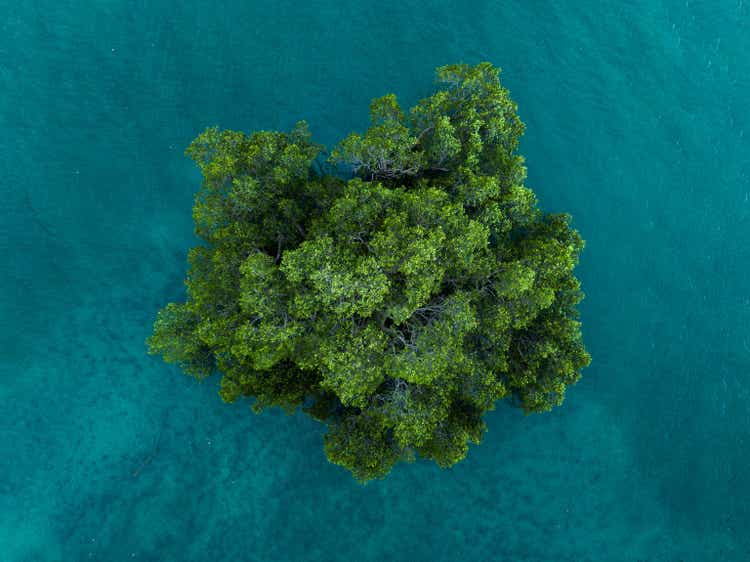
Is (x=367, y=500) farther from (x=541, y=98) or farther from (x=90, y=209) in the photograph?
(x=541, y=98)

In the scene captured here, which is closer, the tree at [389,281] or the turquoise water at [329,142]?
the tree at [389,281]

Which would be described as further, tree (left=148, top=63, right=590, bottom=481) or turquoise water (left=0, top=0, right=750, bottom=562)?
turquoise water (left=0, top=0, right=750, bottom=562)

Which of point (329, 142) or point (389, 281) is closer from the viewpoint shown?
point (389, 281)

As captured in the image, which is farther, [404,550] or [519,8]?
[519,8]

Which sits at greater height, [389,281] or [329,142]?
[329,142]

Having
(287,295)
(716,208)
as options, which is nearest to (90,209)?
(287,295)
